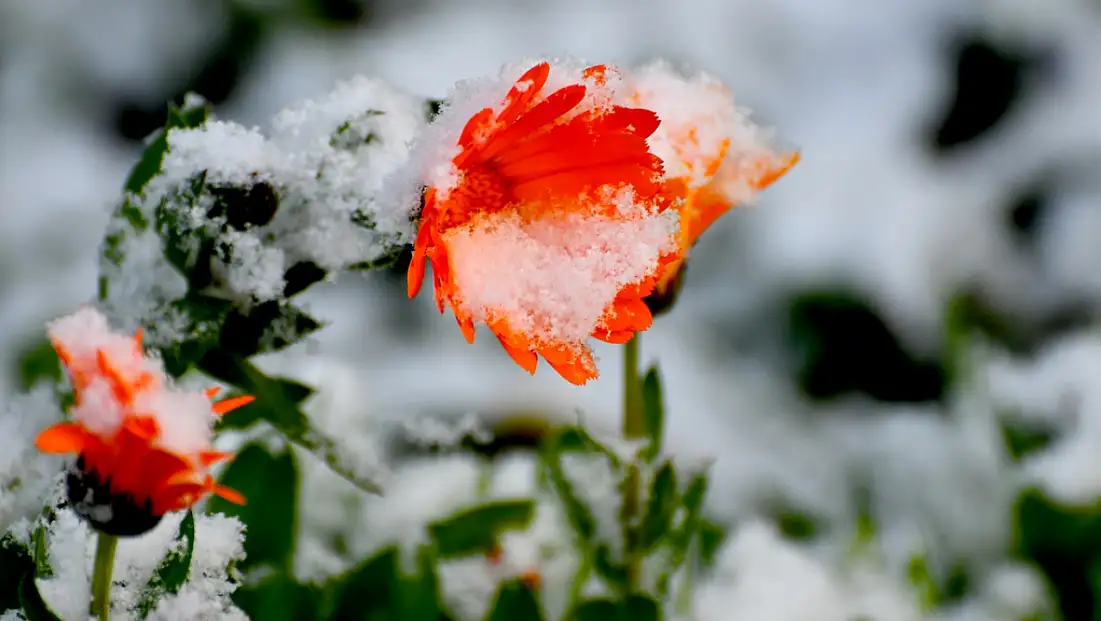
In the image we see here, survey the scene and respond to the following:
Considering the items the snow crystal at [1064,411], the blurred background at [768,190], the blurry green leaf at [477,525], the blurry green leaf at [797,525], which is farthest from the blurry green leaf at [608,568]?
the blurred background at [768,190]

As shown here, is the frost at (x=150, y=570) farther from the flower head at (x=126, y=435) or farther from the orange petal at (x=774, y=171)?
the orange petal at (x=774, y=171)

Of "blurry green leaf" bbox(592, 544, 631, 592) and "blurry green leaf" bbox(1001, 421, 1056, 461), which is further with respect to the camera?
"blurry green leaf" bbox(1001, 421, 1056, 461)

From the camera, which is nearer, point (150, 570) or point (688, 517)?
point (150, 570)

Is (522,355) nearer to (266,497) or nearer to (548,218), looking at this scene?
(548,218)

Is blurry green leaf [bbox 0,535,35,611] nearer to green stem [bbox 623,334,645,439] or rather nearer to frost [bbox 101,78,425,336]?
frost [bbox 101,78,425,336]

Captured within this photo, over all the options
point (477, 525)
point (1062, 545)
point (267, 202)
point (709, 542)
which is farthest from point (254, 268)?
point (1062, 545)

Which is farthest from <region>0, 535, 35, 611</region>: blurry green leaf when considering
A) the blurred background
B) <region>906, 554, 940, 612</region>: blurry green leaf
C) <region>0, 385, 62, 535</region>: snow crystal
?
the blurred background

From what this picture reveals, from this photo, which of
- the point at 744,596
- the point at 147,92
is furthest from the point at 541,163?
the point at 147,92
